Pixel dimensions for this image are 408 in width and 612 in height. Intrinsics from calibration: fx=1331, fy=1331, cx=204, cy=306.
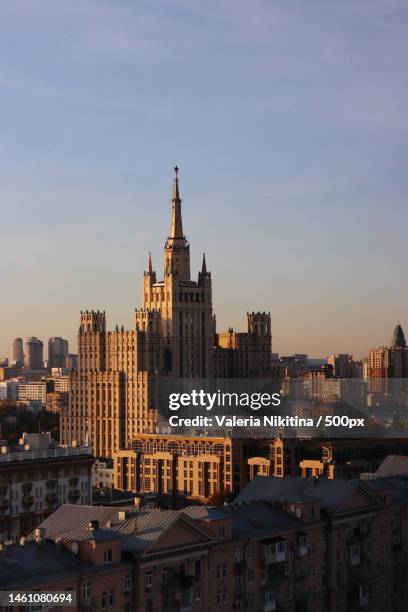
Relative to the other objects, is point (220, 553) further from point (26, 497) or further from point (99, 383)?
point (99, 383)

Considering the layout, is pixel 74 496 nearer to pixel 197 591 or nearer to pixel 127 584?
pixel 197 591

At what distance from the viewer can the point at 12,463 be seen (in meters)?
79.6

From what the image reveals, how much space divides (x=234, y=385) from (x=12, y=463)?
76545 millimetres

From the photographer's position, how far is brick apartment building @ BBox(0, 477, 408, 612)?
45.8 m

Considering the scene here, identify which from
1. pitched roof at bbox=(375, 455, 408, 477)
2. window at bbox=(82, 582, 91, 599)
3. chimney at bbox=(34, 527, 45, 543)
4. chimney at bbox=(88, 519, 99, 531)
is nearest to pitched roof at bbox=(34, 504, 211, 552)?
chimney at bbox=(88, 519, 99, 531)

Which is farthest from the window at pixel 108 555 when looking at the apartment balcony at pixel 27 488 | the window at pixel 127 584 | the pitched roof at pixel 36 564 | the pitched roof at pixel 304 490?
the apartment balcony at pixel 27 488

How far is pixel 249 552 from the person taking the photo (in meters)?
51.9

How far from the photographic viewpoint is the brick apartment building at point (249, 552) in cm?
4575

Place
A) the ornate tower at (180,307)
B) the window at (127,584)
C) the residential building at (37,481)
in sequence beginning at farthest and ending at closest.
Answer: the ornate tower at (180,307)
the residential building at (37,481)
the window at (127,584)

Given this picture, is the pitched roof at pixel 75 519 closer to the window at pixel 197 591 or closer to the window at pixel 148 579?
the window at pixel 148 579

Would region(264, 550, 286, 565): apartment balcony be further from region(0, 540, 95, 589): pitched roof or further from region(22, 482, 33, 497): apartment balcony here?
region(22, 482, 33, 497): apartment balcony

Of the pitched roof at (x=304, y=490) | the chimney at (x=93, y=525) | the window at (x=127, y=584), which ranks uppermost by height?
the pitched roof at (x=304, y=490)

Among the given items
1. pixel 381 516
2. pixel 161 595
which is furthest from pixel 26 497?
pixel 161 595

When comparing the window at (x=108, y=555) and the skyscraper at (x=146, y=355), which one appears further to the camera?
the skyscraper at (x=146, y=355)
